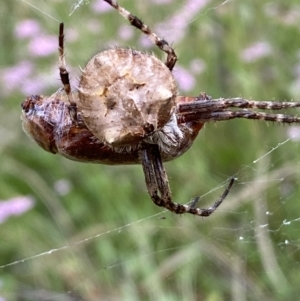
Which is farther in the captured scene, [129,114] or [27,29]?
[27,29]

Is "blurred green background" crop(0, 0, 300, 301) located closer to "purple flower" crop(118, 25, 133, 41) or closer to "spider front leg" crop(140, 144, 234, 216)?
"purple flower" crop(118, 25, 133, 41)

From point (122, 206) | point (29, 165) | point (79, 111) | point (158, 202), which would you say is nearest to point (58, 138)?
point (79, 111)

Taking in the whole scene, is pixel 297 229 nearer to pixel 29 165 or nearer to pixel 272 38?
pixel 272 38

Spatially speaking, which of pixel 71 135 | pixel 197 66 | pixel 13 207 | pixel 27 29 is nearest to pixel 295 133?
pixel 197 66

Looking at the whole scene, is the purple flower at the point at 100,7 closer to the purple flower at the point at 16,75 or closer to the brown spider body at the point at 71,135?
the purple flower at the point at 16,75

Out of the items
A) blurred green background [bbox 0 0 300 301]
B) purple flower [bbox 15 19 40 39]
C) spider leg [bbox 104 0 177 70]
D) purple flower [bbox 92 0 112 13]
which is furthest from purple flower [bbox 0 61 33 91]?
spider leg [bbox 104 0 177 70]

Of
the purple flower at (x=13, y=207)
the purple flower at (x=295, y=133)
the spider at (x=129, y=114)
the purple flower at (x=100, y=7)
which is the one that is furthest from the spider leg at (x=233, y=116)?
the purple flower at (x=100, y=7)

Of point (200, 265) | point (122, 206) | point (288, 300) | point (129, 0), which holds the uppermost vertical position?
point (129, 0)

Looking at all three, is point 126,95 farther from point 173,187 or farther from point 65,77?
point 173,187
